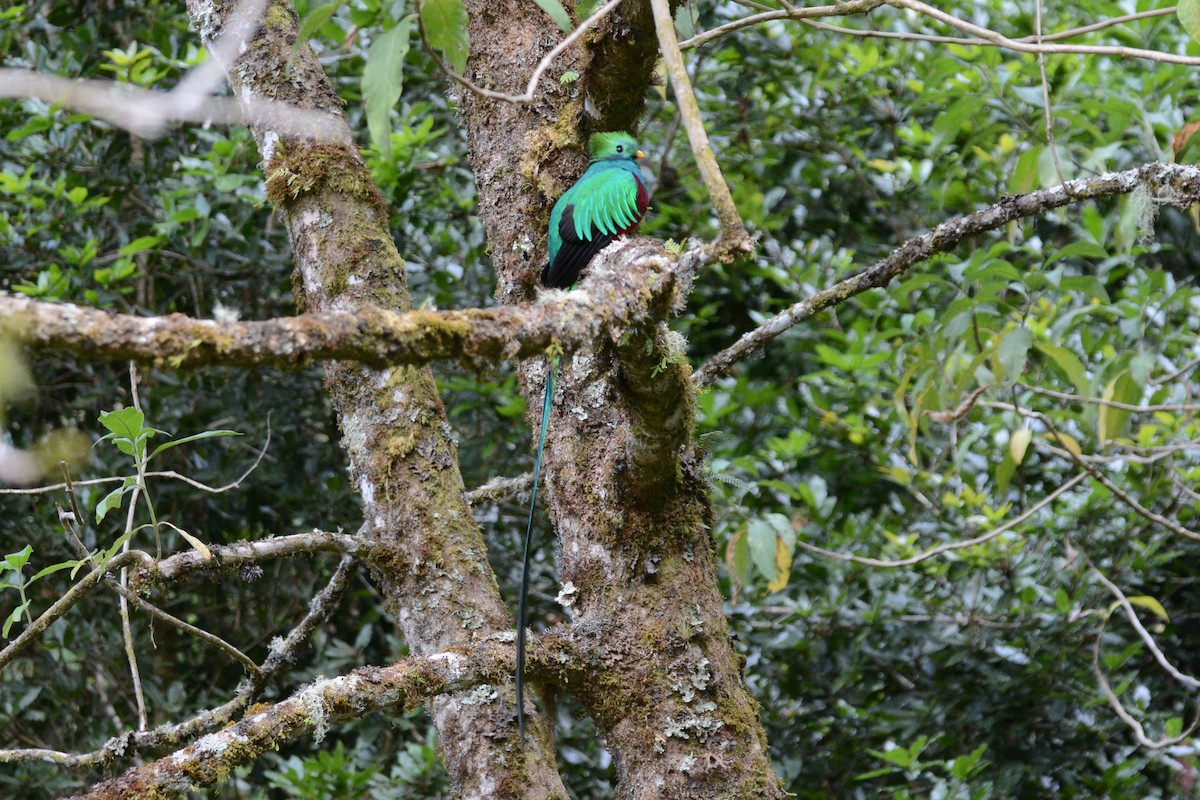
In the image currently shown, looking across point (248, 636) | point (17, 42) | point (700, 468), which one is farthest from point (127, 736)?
point (17, 42)

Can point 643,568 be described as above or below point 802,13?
below

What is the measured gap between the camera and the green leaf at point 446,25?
3.98 ft

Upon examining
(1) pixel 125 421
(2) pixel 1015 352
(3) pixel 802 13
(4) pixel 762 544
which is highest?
(3) pixel 802 13

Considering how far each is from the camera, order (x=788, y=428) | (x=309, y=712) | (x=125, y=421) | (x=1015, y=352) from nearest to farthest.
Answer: (x=309, y=712) → (x=125, y=421) → (x=1015, y=352) → (x=788, y=428)

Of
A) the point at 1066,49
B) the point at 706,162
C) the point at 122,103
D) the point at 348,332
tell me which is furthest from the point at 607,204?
the point at 348,332

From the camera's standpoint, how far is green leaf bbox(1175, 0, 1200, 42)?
155 cm

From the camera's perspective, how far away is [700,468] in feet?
5.83

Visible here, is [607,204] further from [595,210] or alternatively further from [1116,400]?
[1116,400]

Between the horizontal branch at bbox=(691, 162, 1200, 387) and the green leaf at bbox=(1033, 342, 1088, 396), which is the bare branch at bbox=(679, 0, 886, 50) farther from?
the green leaf at bbox=(1033, 342, 1088, 396)

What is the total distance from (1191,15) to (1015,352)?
97cm

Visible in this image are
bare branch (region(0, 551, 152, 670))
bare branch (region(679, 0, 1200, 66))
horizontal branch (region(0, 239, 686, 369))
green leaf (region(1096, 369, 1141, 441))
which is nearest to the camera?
horizontal branch (region(0, 239, 686, 369))

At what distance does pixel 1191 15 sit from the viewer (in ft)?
5.13

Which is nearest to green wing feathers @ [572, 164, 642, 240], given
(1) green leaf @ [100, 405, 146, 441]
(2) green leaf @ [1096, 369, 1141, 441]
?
(1) green leaf @ [100, 405, 146, 441]

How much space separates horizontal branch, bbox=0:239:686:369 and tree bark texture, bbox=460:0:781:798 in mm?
268
